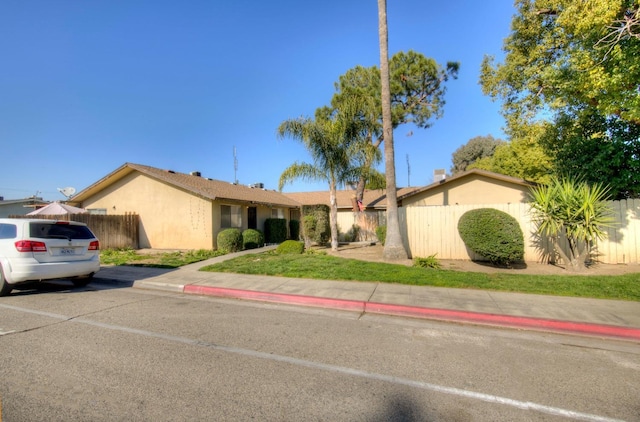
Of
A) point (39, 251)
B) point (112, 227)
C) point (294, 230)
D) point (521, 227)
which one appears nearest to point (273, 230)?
point (294, 230)

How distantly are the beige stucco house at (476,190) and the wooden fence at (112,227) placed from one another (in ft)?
52.0

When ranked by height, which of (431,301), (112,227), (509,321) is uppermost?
(112,227)

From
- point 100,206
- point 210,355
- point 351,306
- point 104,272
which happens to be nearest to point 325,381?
point 210,355

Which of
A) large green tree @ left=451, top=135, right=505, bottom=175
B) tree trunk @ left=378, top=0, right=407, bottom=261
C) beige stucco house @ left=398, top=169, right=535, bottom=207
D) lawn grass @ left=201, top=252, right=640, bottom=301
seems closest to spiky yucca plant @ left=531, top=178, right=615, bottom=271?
lawn grass @ left=201, top=252, right=640, bottom=301

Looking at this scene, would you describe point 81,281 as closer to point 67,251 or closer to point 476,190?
point 67,251

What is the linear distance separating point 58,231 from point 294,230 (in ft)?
58.9

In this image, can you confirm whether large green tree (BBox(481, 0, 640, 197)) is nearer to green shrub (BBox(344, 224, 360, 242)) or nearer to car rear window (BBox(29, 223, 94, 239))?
green shrub (BBox(344, 224, 360, 242))

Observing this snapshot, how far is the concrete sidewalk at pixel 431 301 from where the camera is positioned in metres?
5.43

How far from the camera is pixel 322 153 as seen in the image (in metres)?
14.6

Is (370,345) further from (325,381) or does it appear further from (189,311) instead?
(189,311)

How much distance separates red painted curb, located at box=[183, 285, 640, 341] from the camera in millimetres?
5152

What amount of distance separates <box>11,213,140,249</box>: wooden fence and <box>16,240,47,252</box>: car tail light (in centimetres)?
1035

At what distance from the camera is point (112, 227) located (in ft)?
55.3

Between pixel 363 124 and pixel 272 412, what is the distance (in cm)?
1369
